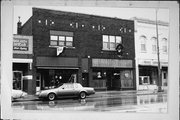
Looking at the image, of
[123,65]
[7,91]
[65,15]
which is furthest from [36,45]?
[123,65]

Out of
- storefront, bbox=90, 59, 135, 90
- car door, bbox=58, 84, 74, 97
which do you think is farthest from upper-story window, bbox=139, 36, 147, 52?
car door, bbox=58, 84, 74, 97

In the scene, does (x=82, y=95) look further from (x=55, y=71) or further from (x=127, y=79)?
(x=127, y=79)

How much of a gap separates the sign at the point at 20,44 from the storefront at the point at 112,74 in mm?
1984

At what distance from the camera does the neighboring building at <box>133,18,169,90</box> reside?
566cm

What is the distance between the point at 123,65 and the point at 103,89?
3.29 feet

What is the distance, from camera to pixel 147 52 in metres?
6.58

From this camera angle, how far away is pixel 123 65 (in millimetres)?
6605

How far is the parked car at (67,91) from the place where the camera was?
6023 mm

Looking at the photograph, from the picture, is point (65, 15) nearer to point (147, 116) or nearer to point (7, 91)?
point (7, 91)

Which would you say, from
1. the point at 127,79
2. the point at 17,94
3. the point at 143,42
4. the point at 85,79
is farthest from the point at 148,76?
the point at 17,94

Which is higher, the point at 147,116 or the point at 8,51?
the point at 8,51

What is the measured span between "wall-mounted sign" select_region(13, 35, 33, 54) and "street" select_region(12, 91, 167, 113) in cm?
132

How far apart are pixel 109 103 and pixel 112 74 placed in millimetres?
880

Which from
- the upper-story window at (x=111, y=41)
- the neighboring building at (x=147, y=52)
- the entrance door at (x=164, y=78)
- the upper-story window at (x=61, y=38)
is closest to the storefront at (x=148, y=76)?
the neighboring building at (x=147, y=52)
